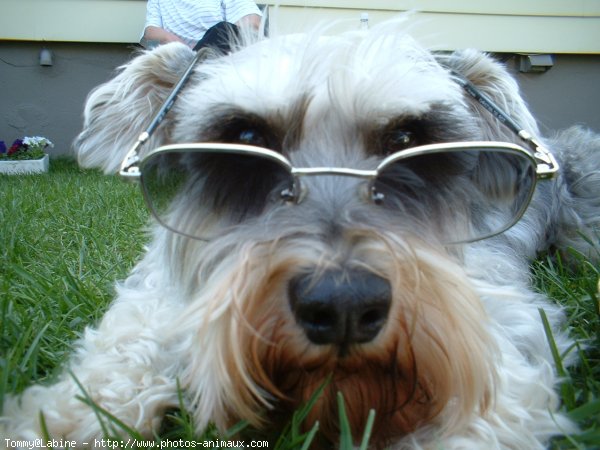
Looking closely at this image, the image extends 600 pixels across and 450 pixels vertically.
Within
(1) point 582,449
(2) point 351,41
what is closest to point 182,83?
(2) point 351,41

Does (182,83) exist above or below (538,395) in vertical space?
above

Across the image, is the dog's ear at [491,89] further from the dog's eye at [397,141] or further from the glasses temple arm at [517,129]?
the dog's eye at [397,141]

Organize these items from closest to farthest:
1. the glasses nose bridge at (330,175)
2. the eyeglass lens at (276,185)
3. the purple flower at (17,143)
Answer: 1. the glasses nose bridge at (330,175)
2. the eyeglass lens at (276,185)
3. the purple flower at (17,143)

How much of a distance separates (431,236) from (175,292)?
1013 millimetres

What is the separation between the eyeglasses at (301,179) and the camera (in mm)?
1794

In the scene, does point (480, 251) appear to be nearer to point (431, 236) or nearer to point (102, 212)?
point (431, 236)

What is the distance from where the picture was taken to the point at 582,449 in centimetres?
154

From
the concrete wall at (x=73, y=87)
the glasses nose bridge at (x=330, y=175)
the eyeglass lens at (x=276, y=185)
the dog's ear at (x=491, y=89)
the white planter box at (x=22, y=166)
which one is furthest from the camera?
the concrete wall at (x=73, y=87)

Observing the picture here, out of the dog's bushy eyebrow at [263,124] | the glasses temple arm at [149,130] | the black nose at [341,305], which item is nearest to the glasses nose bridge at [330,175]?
the dog's bushy eyebrow at [263,124]

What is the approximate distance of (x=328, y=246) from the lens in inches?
57.7

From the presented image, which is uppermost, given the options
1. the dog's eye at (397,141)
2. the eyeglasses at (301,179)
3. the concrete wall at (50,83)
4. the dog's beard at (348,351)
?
the dog's eye at (397,141)

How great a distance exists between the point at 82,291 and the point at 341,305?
75.9 inches

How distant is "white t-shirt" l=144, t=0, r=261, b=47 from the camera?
677cm

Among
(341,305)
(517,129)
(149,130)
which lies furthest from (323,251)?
(517,129)
